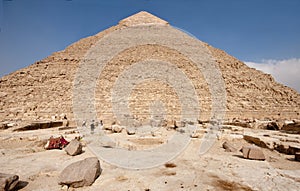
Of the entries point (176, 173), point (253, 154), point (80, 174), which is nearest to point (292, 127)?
point (253, 154)

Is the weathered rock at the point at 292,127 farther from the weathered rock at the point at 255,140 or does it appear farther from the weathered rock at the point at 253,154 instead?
the weathered rock at the point at 253,154

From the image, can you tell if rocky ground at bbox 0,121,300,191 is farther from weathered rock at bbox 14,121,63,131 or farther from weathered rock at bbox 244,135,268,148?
weathered rock at bbox 14,121,63,131

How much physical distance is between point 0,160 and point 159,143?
4176 mm

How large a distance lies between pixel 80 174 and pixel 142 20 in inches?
2178

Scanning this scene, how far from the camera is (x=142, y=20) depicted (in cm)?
5438

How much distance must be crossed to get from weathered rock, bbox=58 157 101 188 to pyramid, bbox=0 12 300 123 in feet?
39.8

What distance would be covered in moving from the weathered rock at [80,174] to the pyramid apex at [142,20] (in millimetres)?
52830

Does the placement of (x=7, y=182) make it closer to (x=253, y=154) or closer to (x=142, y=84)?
(x=253, y=154)

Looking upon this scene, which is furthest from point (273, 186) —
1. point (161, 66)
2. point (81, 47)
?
point (81, 47)

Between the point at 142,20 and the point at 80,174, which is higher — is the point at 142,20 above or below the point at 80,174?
above

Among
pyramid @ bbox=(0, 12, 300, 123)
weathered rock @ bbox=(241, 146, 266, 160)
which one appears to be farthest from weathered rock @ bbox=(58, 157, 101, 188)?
pyramid @ bbox=(0, 12, 300, 123)

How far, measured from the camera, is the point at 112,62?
3903 centimetres

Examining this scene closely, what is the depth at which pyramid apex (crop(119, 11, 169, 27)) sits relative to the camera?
53312 millimetres

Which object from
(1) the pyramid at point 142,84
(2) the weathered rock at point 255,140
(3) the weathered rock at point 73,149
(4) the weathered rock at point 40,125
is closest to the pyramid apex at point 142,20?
(1) the pyramid at point 142,84
